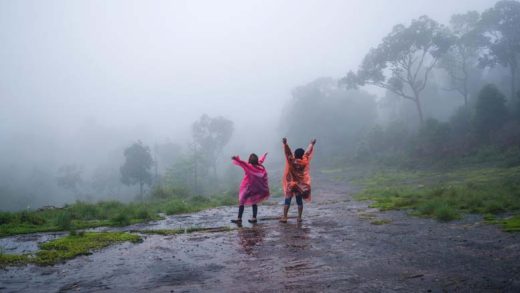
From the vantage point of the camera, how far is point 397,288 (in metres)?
4.50

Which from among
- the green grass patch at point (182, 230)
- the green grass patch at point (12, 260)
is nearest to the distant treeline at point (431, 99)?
the green grass patch at point (182, 230)

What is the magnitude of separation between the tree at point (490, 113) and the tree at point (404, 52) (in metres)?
7.26

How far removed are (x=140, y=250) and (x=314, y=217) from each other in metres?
5.95

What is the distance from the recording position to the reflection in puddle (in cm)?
734

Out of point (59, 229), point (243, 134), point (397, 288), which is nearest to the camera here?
point (397, 288)

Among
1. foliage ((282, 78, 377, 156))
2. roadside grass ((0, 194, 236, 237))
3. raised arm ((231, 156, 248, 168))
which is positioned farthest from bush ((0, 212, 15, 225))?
foliage ((282, 78, 377, 156))

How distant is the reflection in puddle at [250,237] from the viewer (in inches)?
289

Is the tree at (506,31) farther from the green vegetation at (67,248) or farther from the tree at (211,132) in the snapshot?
the tree at (211,132)

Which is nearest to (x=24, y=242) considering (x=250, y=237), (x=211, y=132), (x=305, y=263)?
(x=250, y=237)

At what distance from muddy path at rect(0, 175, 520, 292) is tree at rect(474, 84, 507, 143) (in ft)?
84.8

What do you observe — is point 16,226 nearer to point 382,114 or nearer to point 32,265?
point 32,265

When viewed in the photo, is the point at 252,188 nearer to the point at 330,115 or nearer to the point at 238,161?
the point at 238,161

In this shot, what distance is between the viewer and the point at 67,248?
24.0 ft

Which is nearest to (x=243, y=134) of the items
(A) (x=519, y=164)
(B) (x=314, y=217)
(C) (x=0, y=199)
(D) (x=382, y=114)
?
(D) (x=382, y=114)
